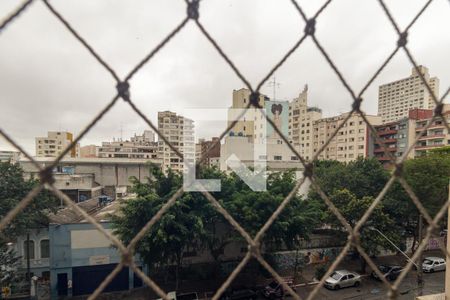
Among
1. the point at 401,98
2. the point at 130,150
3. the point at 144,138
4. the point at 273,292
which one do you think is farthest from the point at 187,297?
the point at 401,98

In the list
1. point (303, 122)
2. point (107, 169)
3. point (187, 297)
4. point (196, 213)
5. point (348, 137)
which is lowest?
point (187, 297)

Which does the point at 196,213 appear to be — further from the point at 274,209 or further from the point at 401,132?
the point at 401,132

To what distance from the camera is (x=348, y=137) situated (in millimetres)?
25891

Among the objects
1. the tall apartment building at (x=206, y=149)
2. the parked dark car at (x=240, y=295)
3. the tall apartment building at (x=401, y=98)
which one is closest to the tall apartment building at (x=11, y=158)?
the tall apartment building at (x=206, y=149)

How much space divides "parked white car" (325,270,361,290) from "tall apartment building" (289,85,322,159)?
21643mm

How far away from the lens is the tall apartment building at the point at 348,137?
24.4 m

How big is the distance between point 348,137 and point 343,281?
785 inches

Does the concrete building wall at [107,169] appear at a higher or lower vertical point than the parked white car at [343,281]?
higher

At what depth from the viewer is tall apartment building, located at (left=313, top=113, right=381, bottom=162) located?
24.4 m

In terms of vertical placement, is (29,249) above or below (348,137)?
below

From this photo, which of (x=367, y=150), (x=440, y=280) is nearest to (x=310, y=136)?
(x=367, y=150)

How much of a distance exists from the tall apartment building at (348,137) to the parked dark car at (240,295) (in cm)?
1713

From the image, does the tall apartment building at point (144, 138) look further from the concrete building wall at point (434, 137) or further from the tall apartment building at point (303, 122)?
the concrete building wall at point (434, 137)

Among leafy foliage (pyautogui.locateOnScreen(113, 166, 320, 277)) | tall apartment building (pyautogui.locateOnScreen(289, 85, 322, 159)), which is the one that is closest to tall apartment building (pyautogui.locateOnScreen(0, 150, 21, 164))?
leafy foliage (pyautogui.locateOnScreen(113, 166, 320, 277))
